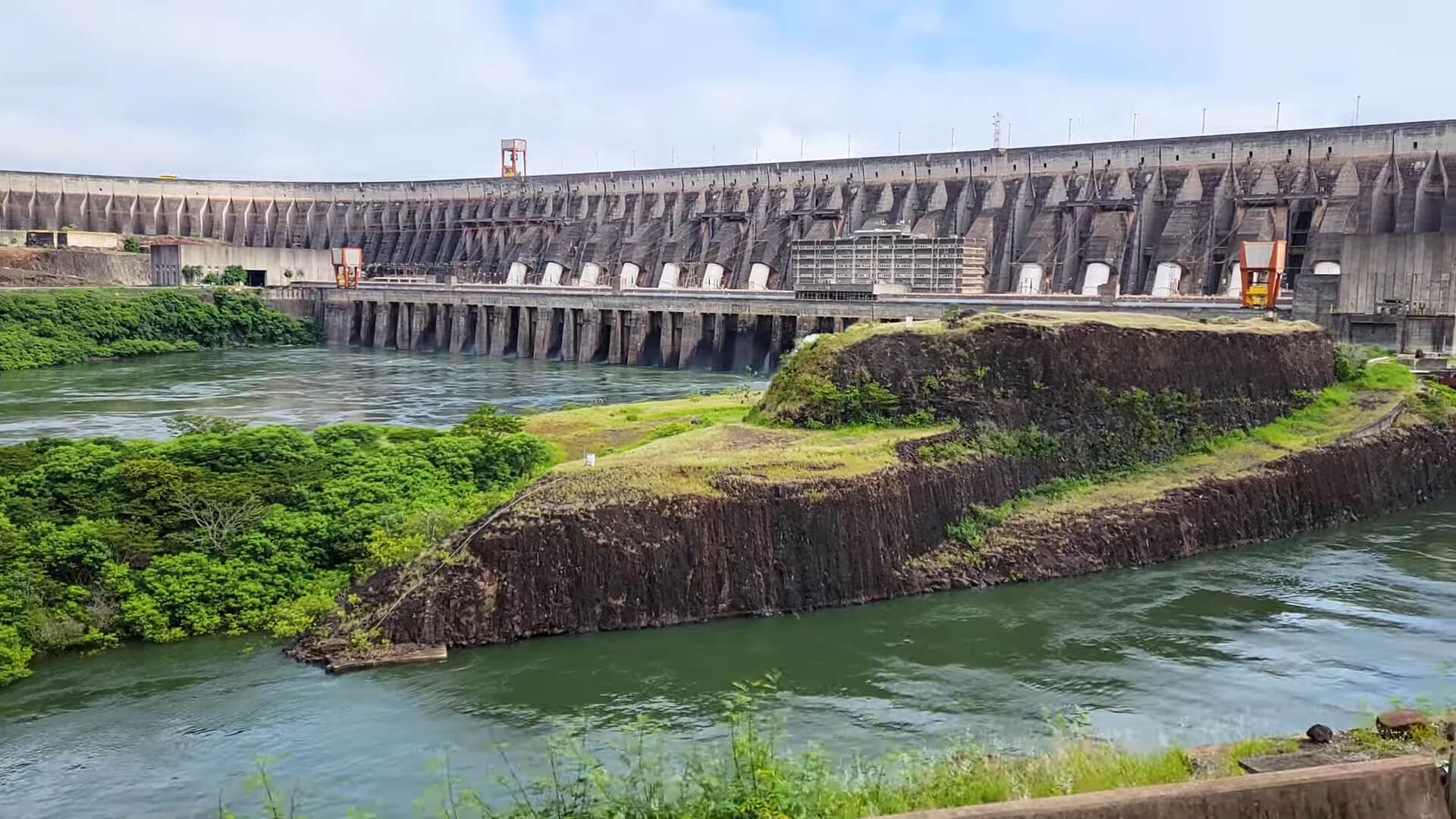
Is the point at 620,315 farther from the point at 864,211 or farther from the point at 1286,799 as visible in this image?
the point at 1286,799

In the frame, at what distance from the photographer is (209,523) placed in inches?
800

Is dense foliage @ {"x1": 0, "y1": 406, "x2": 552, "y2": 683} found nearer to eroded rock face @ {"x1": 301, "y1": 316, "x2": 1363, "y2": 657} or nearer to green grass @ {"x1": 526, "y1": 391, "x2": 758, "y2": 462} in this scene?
eroded rock face @ {"x1": 301, "y1": 316, "x2": 1363, "y2": 657}

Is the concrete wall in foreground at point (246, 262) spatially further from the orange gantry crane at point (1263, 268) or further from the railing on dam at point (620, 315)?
the orange gantry crane at point (1263, 268)

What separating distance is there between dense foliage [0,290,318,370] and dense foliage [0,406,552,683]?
38.2 metres

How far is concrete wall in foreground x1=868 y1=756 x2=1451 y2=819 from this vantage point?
335 inches

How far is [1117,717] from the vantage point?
15164 millimetres

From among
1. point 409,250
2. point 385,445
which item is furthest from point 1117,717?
A: point 409,250

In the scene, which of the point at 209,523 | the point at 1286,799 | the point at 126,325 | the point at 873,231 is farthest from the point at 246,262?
the point at 1286,799

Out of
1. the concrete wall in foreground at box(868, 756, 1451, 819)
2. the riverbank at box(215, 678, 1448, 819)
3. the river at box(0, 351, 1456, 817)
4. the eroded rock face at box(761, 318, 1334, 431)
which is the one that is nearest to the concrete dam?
the eroded rock face at box(761, 318, 1334, 431)

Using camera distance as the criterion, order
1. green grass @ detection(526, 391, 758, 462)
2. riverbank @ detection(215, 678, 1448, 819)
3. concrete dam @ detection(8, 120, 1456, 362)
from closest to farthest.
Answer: riverbank @ detection(215, 678, 1448, 819), green grass @ detection(526, 391, 758, 462), concrete dam @ detection(8, 120, 1456, 362)

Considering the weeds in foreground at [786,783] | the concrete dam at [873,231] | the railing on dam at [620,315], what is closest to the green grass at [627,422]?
the weeds in foreground at [786,783]

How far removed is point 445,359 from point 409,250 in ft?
103

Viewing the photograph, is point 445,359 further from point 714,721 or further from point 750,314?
point 714,721

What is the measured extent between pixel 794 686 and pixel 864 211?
180 ft
